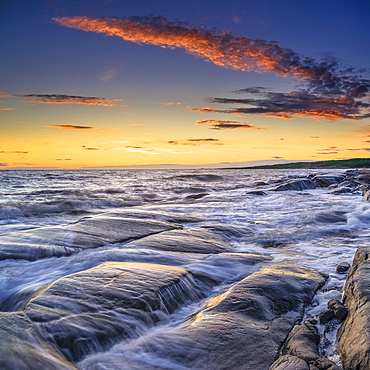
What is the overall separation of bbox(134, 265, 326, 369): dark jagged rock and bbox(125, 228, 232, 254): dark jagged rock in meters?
2.08

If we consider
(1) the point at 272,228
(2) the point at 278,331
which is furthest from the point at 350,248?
(2) the point at 278,331

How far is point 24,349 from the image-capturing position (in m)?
2.32

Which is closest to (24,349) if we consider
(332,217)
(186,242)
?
(186,242)

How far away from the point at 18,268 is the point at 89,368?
3.05 meters

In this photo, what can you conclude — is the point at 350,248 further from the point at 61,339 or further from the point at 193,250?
the point at 61,339

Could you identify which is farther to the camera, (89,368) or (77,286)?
(77,286)

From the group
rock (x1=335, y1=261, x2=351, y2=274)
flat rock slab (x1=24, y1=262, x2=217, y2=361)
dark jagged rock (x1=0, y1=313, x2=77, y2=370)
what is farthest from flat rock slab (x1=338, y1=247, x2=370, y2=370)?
dark jagged rock (x1=0, y1=313, x2=77, y2=370)

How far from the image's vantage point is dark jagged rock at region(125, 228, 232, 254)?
5.85 metres

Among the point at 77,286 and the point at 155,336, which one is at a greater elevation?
the point at 77,286

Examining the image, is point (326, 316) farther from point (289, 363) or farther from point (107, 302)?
point (107, 302)

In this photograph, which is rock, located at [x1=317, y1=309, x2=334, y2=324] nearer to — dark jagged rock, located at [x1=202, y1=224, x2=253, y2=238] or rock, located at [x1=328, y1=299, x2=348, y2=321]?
rock, located at [x1=328, y1=299, x2=348, y2=321]

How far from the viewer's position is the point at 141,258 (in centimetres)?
502

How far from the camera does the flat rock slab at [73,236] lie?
5531 mm

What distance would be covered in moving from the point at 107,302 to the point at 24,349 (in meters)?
1.03
